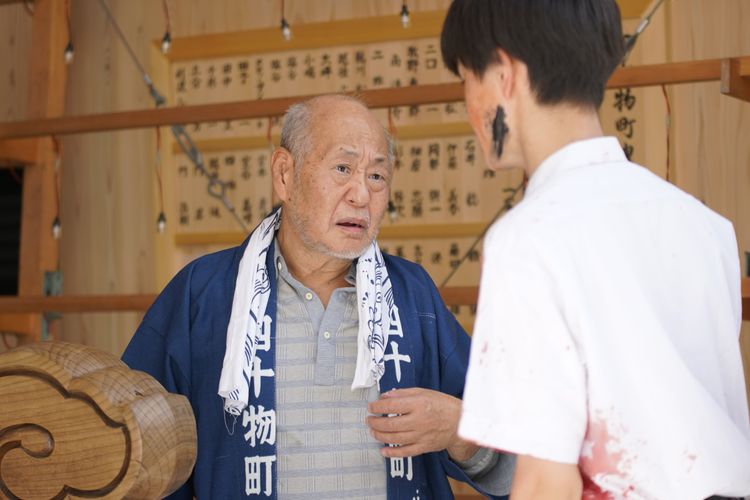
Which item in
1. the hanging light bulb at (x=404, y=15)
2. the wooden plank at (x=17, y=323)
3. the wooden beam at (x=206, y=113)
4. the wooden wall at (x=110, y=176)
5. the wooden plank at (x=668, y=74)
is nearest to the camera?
the wooden plank at (x=668, y=74)

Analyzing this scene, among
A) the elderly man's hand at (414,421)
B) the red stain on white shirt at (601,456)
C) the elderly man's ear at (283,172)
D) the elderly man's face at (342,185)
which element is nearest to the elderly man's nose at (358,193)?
the elderly man's face at (342,185)

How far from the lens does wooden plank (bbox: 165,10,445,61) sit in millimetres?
3450

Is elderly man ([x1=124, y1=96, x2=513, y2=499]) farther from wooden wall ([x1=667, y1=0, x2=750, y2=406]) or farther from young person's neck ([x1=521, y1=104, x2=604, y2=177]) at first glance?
wooden wall ([x1=667, y1=0, x2=750, y2=406])

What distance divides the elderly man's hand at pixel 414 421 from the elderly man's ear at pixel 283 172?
56cm

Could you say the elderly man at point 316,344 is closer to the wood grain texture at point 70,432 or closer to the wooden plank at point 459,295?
the wood grain texture at point 70,432

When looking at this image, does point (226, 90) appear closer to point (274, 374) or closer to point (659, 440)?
point (274, 374)

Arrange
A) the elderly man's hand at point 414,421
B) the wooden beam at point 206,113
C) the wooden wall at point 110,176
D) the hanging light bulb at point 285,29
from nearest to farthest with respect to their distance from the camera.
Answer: the elderly man's hand at point 414,421, the wooden beam at point 206,113, the hanging light bulb at point 285,29, the wooden wall at point 110,176

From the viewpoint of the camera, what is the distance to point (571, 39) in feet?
3.18

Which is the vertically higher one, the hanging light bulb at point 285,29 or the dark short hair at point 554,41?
the hanging light bulb at point 285,29

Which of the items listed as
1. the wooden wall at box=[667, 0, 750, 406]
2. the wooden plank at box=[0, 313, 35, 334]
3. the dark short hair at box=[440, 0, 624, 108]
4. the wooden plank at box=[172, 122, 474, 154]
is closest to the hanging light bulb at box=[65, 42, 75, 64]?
the wooden plank at box=[172, 122, 474, 154]

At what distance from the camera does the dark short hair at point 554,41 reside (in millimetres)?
966

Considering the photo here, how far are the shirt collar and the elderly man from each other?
70 centimetres

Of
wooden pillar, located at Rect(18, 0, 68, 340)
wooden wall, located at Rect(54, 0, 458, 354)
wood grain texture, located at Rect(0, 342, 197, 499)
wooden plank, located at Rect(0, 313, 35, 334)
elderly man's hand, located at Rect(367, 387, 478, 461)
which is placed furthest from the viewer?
wooden wall, located at Rect(54, 0, 458, 354)

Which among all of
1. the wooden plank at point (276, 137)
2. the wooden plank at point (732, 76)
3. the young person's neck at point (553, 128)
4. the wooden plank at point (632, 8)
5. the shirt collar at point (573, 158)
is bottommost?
the shirt collar at point (573, 158)
